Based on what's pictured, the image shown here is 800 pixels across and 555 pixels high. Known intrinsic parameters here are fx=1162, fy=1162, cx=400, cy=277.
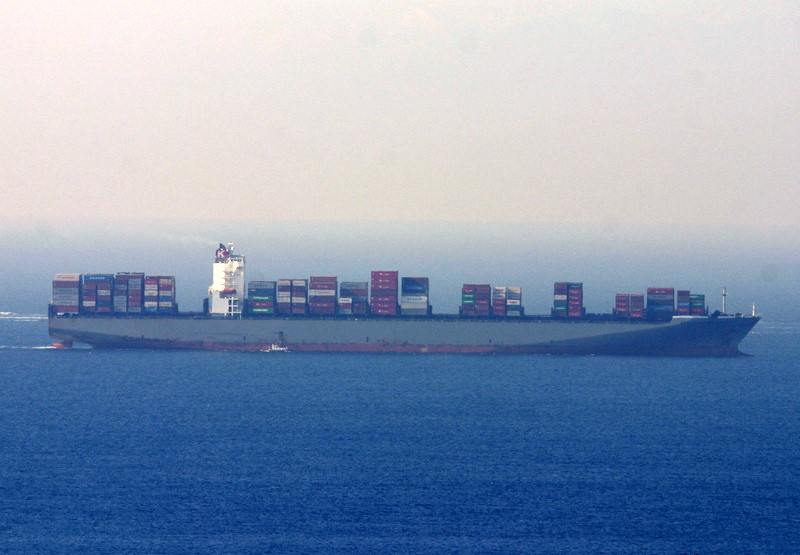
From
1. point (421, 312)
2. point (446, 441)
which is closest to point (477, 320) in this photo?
point (421, 312)

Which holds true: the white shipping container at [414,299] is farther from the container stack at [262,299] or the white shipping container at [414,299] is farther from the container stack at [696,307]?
the container stack at [696,307]

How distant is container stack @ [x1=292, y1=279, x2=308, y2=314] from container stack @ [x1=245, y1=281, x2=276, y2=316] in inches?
75.1

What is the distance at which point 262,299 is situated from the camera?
105 m

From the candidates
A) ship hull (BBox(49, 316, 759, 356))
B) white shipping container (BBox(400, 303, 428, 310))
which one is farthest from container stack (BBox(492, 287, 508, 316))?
white shipping container (BBox(400, 303, 428, 310))

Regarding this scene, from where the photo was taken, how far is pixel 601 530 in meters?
49.0

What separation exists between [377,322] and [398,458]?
1651 inches

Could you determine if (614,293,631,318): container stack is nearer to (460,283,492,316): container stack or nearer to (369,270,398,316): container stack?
(460,283,492,316): container stack

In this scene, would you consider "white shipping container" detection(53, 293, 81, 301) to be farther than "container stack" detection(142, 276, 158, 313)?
No

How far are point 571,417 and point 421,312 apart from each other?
33.6m

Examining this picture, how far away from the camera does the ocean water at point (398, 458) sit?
4834 cm

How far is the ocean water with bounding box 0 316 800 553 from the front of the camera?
159 feet

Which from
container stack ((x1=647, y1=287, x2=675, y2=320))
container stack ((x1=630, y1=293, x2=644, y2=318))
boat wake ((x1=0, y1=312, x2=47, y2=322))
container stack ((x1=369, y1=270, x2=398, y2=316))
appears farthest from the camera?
boat wake ((x1=0, y1=312, x2=47, y2=322))

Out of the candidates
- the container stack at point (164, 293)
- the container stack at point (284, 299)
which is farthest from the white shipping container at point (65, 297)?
the container stack at point (284, 299)

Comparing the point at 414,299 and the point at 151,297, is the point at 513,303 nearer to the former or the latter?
the point at 414,299
